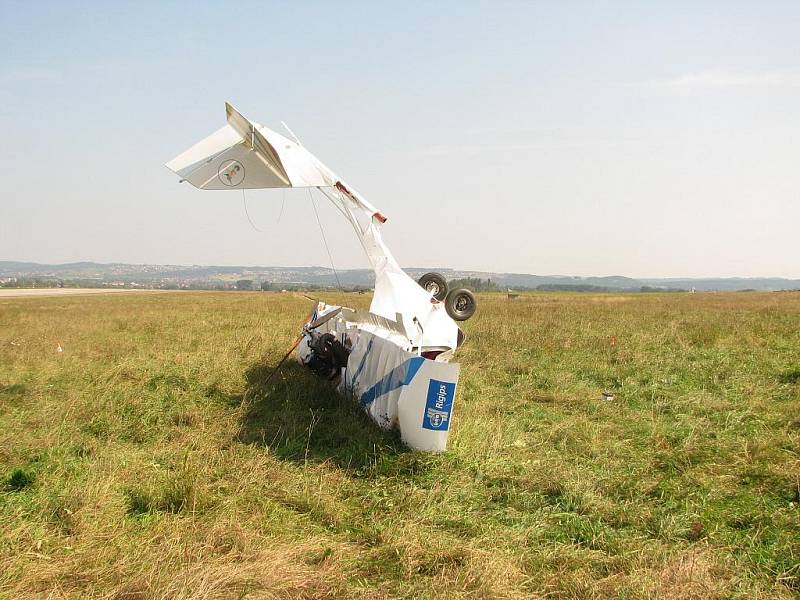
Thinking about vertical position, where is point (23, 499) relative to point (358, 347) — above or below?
below

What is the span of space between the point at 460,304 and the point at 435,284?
0.75 metres

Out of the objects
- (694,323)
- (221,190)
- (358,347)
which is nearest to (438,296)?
(358,347)

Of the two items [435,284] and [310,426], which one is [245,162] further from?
[310,426]

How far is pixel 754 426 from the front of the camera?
7816 millimetres

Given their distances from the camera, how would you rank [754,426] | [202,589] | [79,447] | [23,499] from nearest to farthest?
[202,589] → [23,499] → [79,447] → [754,426]

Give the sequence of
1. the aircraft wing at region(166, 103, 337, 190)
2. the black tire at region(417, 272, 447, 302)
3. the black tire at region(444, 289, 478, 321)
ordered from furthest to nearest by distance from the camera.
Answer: the black tire at region(417, 272, 447, 302), the black tire at region(444, 289, 478, 321), the aircraft wing at region(166, 103, 337, 190)

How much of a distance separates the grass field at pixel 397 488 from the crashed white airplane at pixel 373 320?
398 mm

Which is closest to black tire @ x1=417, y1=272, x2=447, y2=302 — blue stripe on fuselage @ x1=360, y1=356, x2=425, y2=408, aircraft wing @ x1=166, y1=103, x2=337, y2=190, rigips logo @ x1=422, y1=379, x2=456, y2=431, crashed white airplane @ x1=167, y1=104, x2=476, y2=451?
crashed white airplane @ x1=167, y1=104, x2=476, y2=451

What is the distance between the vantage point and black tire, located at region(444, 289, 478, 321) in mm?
10977

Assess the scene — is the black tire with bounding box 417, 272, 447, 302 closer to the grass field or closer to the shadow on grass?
the grass field

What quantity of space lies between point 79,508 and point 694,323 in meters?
19.0

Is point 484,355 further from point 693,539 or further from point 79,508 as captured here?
point 79,508

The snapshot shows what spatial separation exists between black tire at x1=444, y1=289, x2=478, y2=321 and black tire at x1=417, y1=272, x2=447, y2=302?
0.42 meters

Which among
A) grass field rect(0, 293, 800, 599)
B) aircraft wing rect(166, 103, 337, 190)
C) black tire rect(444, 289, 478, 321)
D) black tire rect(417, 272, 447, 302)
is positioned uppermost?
aircraft wing rect(166, 103, 337, 190)
